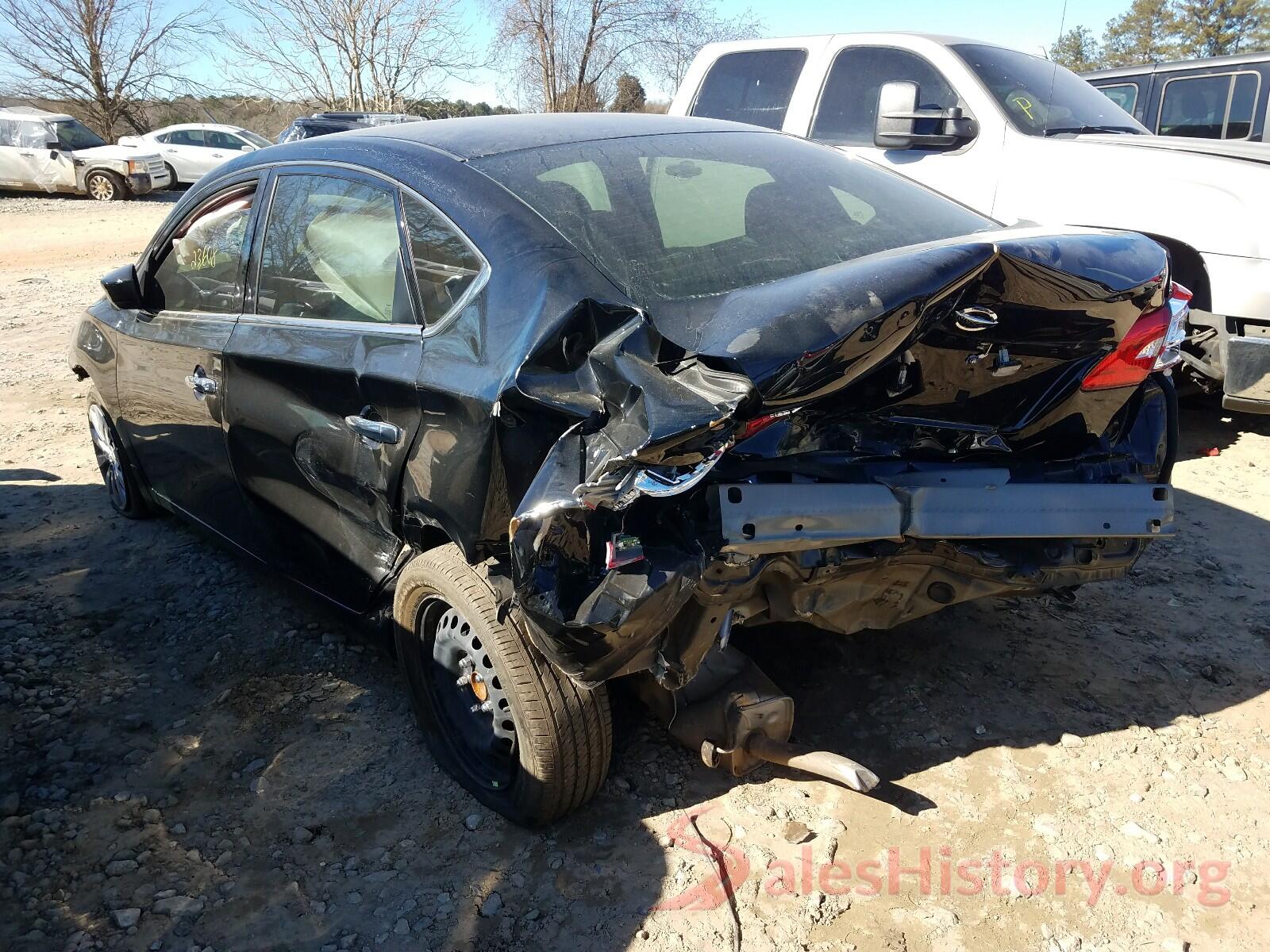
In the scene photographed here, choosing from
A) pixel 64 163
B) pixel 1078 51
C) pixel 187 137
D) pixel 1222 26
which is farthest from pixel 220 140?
pixel 1222 26

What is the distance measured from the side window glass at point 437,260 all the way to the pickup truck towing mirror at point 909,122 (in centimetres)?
298

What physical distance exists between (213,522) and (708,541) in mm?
2517

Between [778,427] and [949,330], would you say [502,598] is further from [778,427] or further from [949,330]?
[949,330]

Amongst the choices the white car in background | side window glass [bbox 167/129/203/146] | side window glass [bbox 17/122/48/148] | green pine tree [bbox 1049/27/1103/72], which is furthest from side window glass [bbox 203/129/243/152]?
green pine tree [bbox 1049/27/1103/72]

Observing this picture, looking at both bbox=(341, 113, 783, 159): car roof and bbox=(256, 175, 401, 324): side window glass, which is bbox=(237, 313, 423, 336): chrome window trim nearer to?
bbox=(256, 175, 401, 324): side window glass

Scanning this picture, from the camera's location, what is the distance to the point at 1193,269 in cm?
506

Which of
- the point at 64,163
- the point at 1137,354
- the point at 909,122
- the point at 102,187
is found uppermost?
the point at 909,122

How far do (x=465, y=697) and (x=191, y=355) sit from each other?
1728mm

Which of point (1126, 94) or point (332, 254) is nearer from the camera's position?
point (332, 254)

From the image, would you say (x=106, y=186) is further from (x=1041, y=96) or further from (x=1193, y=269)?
(x=1193, y=269)

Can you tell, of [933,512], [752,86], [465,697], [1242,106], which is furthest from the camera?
[1242,106]

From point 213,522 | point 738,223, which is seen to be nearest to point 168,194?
point 213,522

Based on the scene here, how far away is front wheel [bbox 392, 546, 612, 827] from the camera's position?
8.46 feet

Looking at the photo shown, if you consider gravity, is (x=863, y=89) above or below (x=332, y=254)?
above
